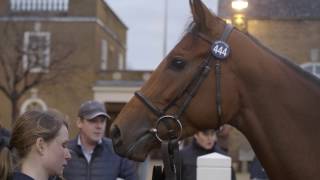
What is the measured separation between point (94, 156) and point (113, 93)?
2584cm

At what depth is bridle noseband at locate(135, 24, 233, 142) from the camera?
3.37 m

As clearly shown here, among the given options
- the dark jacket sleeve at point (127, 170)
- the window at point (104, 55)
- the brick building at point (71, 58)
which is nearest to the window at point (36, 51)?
the brick building at point (71, 58)

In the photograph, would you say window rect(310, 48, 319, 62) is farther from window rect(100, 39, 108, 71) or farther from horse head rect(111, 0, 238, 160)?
horse head rect(111, 0, 238, 160)

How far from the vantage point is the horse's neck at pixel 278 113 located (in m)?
3.23

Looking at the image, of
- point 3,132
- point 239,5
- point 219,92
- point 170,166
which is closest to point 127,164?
point 3,132

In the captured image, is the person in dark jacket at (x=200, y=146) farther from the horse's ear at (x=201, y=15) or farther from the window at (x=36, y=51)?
the window at (x=36, y=51)

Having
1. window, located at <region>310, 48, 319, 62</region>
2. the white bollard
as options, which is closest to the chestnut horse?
the white bollard

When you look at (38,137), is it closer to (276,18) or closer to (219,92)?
(219,92)

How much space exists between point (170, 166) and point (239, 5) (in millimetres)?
7535

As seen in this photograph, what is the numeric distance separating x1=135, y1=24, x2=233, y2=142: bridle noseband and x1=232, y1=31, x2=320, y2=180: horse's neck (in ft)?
0.26

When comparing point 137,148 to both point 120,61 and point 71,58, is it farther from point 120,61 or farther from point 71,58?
point 120,61

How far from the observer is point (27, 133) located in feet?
9.12

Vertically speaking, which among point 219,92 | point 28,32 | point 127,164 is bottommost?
point 127,164

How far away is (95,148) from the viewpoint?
5141mm
